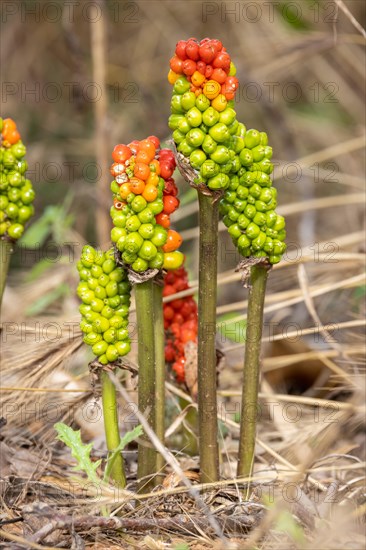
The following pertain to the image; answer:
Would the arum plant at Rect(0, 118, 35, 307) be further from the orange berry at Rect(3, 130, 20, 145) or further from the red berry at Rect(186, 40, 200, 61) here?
the red berry at Rect(186, 40, 200, 61)

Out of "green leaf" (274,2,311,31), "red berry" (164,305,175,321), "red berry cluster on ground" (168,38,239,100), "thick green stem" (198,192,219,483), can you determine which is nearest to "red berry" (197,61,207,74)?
"red berry cluster on ground" (168,38,239,100)

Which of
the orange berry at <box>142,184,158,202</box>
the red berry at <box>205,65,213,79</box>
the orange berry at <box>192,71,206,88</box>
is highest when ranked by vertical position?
the red berry at <box>205,65,213,79</box>

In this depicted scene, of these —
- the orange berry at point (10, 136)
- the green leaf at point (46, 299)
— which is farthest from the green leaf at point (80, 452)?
the green leaf at point (46, 299)

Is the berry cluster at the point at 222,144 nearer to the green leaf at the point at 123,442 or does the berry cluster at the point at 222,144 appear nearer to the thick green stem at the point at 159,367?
the thick green stem at the point at 159,367

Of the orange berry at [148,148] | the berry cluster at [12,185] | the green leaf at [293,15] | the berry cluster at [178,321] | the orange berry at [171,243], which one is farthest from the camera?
the green leaf at [293,15]

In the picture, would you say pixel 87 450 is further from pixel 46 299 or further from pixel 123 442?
pixel 46 299
